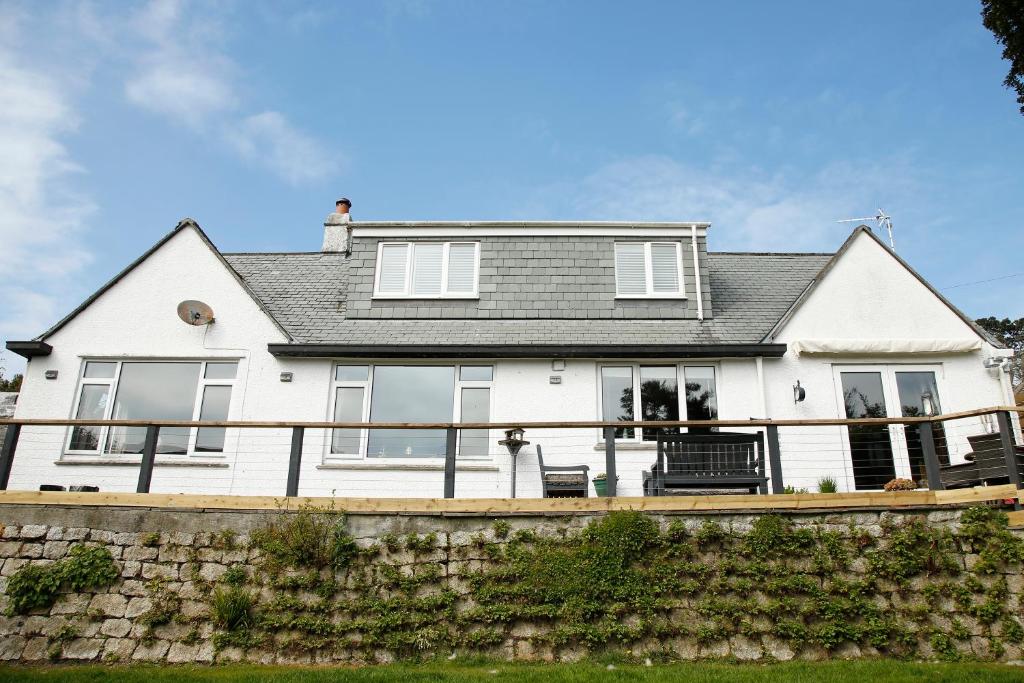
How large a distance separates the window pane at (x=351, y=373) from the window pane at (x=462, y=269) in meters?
2.31

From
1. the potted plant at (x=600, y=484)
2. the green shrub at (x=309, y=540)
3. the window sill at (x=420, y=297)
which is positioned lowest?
the green shrub at (x=309, y=540)

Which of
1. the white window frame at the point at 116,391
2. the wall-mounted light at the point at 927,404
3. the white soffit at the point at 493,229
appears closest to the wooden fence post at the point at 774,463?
the wall-mounted light at the point at 927,404

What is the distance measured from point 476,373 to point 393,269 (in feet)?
9.73

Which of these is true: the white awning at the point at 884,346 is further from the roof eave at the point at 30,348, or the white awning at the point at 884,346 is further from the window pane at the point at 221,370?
the roof eave at the point at 30,348

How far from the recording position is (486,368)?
12.0 m

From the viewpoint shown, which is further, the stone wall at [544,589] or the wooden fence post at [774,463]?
the wooden fence post at [774,463]

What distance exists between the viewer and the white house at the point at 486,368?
11.3m

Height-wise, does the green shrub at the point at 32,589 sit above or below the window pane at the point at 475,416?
below

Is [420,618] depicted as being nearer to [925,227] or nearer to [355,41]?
[355,41]

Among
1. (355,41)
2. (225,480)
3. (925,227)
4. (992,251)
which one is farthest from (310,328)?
(992,251)

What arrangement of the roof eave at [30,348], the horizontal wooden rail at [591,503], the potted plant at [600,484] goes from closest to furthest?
the horizontal wooden rail at [591,503], the potted plant at [600,484], the roof eave at [30,348]

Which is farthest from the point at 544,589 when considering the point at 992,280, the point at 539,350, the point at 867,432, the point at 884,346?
the point at 992,280

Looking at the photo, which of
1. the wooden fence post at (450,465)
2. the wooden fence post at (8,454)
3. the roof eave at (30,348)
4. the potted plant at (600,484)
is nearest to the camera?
the wooden fence post at (450,465)

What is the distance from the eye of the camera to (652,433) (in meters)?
11.5
